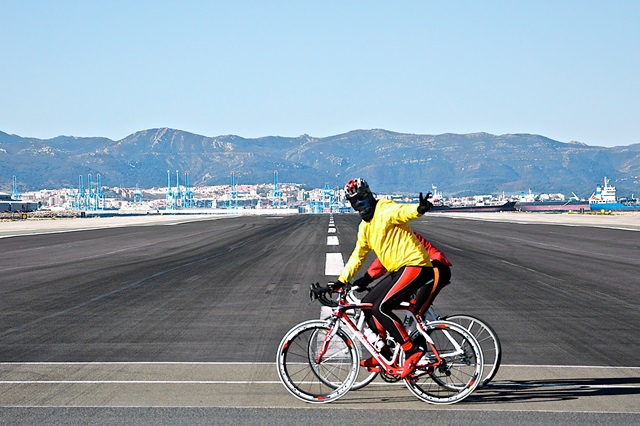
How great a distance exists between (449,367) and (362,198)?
1.67 meters

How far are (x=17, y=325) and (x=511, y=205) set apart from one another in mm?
161601

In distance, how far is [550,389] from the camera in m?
7.22

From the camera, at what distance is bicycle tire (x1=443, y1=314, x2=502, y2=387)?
7062mm

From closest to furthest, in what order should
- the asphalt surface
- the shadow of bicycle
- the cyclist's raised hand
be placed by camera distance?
the asphalt surface, the cyclist's raised hand, the shadow of bicycle

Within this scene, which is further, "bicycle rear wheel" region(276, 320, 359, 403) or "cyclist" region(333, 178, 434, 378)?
"bicycle rear wheel" region(276, 320, 359, 403)

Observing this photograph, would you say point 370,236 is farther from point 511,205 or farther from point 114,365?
point 511,205

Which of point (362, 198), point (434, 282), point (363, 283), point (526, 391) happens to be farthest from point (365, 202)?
point (526, 391)

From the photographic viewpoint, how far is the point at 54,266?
21234 millimetres

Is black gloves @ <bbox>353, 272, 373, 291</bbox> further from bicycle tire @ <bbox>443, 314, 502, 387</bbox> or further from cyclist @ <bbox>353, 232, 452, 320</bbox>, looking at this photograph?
bicycle tire @ <bbox>443, 314, 502, 387</bbox>

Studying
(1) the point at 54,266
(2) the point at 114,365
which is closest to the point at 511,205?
(1) the point at 54,266

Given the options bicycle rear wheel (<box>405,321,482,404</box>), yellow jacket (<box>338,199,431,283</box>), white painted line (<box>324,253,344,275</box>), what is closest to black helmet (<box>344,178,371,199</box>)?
yellow jacket (<box>338,199,431,283</box>)

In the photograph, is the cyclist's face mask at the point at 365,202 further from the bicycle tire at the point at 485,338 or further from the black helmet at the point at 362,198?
the bicycle tire at the point at 485,338

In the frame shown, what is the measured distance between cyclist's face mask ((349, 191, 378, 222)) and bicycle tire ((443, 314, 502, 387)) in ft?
4.08

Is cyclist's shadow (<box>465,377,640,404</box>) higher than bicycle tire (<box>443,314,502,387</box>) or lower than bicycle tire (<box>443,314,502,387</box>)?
lower
